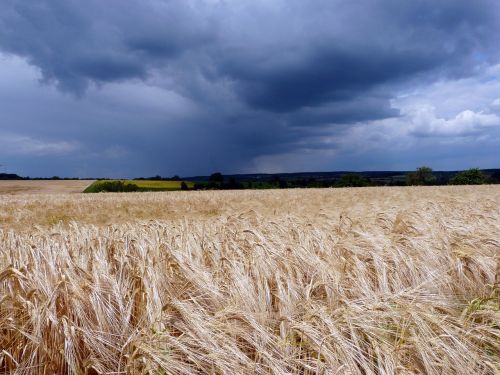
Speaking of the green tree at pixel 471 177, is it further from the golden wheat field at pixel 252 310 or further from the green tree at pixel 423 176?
the golden wheat field at pixel 252 310

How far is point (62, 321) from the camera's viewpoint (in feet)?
7.18

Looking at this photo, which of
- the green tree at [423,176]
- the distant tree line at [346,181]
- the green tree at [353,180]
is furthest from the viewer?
the green tree at [423,176]

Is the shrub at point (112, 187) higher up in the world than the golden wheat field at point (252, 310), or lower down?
lower down

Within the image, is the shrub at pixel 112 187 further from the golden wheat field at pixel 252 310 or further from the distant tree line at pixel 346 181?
the golden wheat field at pixel 252 310

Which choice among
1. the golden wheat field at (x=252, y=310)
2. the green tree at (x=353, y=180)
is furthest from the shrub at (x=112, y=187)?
the golden wheat field at (x=252, y=310)

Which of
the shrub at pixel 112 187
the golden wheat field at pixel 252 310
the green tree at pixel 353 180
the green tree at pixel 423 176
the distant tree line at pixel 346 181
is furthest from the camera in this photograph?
the green tree at pixel 423 176

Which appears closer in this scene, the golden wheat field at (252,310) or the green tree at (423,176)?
the golden wheat field at (252,310)

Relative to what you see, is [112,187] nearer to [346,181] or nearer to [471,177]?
[346,181]

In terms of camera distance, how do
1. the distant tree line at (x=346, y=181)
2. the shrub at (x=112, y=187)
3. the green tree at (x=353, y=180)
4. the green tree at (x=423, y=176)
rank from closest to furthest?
the shrub at (x=112, y=187) → the distant tree line at (x=346, y=181) → the green tree at (x=353, y=180) → the green tree at (x=423, y=176)

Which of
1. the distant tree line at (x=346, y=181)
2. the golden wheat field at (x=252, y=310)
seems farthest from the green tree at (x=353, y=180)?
the golden wheat field at (x=252, y=310)

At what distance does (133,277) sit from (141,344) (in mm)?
1065

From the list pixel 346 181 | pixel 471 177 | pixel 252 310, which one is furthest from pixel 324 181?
pixel 252 310

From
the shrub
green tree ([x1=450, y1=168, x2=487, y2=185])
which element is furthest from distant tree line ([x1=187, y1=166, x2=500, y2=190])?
the shrub

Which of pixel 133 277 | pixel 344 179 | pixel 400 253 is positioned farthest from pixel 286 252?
pixel 344 179
